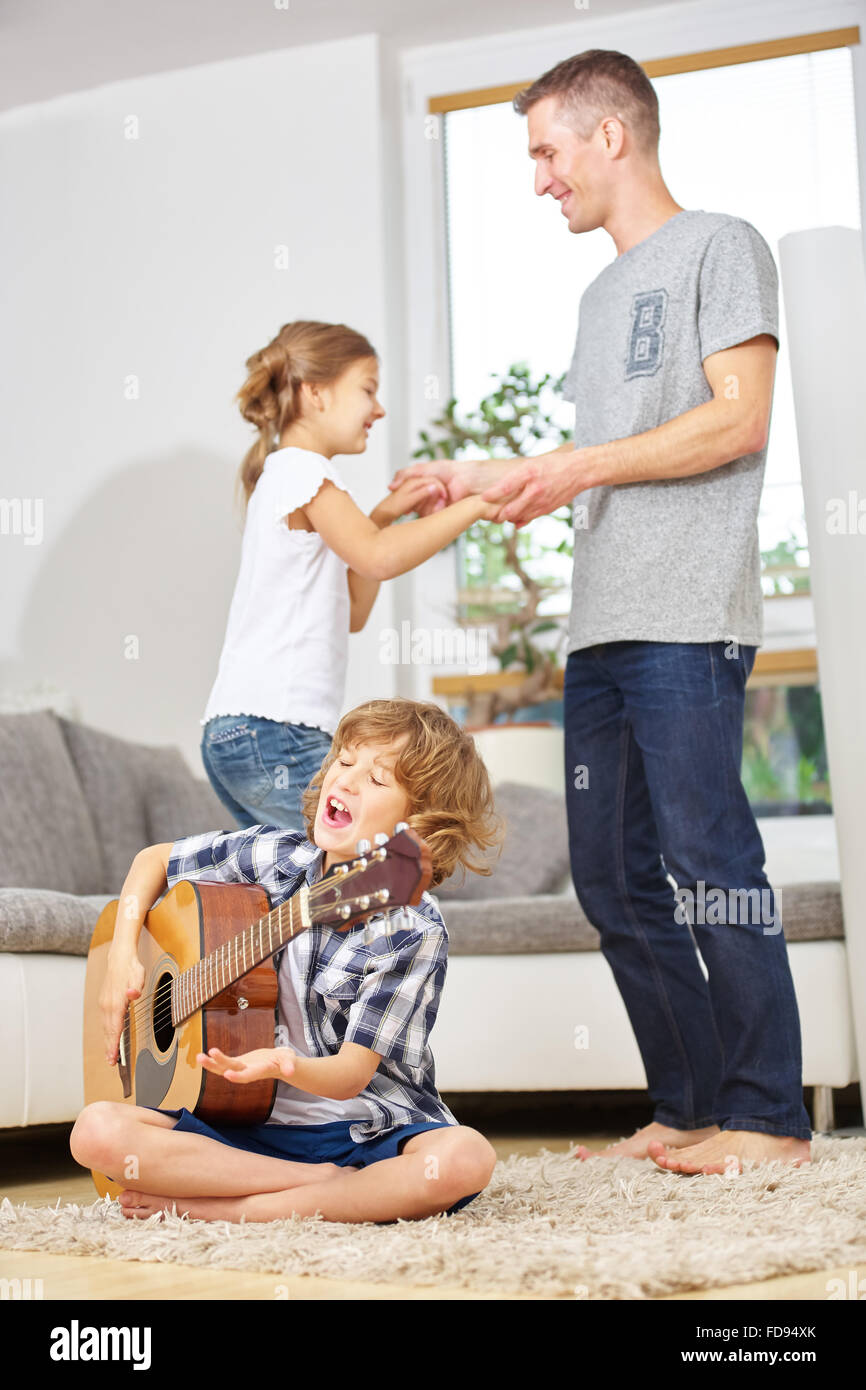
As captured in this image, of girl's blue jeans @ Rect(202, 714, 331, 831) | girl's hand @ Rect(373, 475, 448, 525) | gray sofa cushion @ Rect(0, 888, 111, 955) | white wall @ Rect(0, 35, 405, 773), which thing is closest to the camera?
girl's blue jeans @ Rect(202, 714, 331, 831)

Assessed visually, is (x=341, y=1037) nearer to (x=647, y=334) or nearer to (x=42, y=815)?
(x=647, y=334)

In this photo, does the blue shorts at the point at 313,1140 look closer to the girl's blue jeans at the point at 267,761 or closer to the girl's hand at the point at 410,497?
the girl's blue jeans at the point at 267,761

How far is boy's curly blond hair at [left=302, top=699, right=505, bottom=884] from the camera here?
1.42 metres

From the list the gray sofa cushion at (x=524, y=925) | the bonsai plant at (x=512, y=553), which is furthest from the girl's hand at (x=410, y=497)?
the bonsai plant at (x=512, y=553)

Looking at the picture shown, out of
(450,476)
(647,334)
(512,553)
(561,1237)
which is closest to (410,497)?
(450,476)

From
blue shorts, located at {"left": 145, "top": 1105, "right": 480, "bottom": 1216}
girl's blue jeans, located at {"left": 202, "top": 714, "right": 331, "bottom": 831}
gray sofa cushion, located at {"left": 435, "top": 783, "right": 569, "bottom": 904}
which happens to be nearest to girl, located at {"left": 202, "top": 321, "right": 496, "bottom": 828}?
girl's blue jeans, located at {"left": 202, "top": 714, "right": 331, "bottom": 831}

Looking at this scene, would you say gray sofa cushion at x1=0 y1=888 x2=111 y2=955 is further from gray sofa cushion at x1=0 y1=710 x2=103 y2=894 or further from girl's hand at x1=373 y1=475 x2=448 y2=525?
girl's hand at x1=373 y1=475 x2=448 y2=525

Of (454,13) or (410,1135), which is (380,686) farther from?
(410,1135)

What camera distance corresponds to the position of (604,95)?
1.85 meters

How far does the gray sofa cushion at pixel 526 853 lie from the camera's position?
8.83 feet

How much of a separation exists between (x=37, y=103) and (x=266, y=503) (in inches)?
97.3

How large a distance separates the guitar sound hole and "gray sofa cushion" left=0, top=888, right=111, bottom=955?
0.46 meters

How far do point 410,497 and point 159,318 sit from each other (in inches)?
73.7
